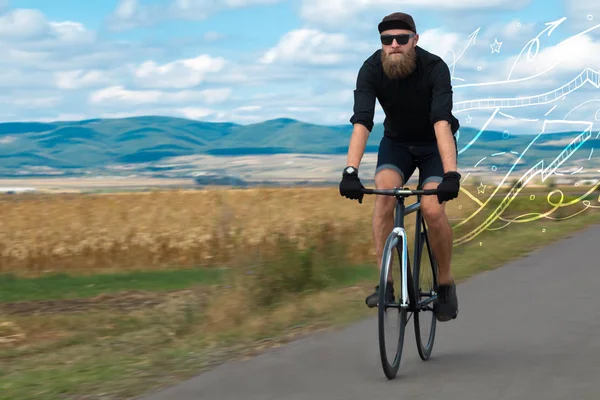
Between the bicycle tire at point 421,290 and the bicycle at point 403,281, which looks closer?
the bicycle at point 403,281

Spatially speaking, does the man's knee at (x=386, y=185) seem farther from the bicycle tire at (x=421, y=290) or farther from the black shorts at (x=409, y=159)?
the bicycle tire at (x=421, y=290)

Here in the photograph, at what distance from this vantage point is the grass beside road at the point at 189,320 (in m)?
7.74

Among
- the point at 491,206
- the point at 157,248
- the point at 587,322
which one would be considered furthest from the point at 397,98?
the point at 491,206

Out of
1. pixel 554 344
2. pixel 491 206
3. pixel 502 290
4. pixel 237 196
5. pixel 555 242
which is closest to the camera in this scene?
pixel 554 344

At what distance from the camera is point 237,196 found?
39188mm

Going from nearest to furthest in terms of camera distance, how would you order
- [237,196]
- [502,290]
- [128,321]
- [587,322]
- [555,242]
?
[587,322]
[502,290]
[128,321]
[555,242]
[237,196]

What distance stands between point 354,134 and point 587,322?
3.34 metres

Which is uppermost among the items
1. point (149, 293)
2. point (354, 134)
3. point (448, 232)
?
point (354, 134)

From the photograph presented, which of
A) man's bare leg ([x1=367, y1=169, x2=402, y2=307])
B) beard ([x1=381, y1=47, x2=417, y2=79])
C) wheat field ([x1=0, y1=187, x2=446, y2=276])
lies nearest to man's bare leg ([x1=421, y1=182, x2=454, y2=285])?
man's bare leg ([x1=367, y1=169, x2=402, y2=307])

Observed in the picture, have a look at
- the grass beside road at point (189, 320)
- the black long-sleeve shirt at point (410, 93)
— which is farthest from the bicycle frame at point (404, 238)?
the grass beside road at point (189, 320)

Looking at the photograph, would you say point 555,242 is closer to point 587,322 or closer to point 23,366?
point 587,322

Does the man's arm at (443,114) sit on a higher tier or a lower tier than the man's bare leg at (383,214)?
higher

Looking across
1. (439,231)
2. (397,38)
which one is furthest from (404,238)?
(397,38)

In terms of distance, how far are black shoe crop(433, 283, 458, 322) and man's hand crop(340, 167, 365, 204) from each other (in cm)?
117
